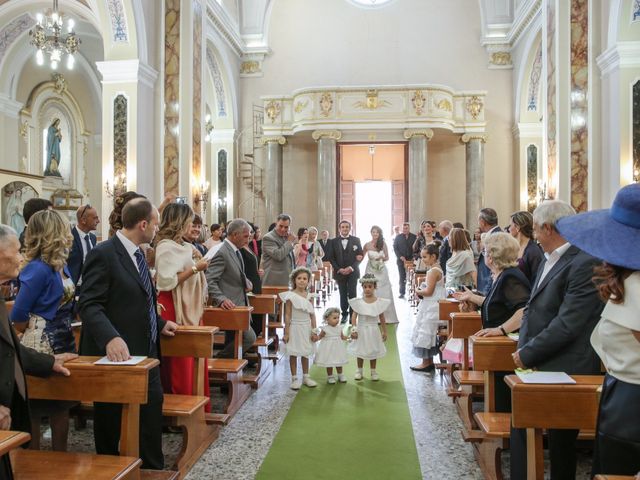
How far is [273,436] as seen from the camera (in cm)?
417

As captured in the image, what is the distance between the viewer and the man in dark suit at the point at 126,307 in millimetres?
2934

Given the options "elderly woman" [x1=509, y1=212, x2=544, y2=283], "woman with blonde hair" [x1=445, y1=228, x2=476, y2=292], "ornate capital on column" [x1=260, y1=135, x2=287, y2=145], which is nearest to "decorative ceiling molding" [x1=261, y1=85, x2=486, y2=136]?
"ornate capital on column" [x1=260, y1=135, x2=287, y2=145]

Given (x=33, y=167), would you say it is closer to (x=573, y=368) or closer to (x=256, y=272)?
(x=256, y=272)

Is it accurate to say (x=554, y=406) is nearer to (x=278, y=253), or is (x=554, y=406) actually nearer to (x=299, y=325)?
(x=299, y=325)

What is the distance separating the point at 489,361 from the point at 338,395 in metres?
2.12

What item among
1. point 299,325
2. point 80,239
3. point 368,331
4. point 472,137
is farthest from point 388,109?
point 299,325

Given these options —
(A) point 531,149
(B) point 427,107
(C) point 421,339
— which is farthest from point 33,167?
(A) point 531,149

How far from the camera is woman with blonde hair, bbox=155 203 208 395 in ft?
12.7

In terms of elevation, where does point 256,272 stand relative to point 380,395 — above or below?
above

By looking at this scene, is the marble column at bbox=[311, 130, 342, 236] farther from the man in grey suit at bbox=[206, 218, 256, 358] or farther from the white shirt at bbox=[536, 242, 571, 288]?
the white shirt at bbox=[536, 242, 571, 288]

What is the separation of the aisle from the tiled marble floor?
82 mm

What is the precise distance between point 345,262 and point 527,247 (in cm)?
462

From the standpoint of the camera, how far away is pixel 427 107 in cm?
1555

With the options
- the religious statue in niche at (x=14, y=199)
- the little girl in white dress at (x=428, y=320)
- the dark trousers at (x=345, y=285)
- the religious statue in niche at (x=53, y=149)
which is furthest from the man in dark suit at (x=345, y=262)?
the religious statue in niche at (x=53, y=149)
